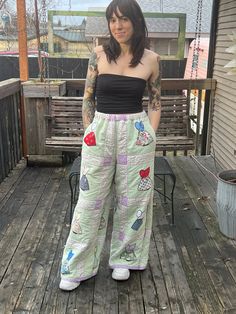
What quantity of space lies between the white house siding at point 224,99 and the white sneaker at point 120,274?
1990 millimetres

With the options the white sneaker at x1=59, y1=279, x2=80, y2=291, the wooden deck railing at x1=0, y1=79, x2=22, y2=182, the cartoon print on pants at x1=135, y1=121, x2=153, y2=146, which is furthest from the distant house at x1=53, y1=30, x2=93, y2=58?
the white sneaker at x1=59, y1=279, x2=80, y2=291

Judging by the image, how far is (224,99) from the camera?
13.6ft

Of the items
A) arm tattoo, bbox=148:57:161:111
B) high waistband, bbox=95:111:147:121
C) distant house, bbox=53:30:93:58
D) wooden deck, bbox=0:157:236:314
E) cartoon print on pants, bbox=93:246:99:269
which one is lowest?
wooden deck, bbox=0:157:236:314

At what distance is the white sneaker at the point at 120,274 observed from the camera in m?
2.17

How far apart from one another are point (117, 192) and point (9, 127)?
7.42ft

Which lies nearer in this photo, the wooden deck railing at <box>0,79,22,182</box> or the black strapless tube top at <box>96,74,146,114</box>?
the black strapless tube top at <box>96,74,146,114</box>

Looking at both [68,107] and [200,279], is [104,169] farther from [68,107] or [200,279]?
[68,107]

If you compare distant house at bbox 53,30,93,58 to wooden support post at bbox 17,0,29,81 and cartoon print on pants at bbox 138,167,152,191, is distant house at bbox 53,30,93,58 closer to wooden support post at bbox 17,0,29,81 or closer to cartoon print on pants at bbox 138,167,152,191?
wooden support post at bbox 17,0,29,81

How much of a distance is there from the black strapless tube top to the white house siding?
2.11m

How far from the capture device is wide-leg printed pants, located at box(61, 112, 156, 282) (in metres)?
1.93

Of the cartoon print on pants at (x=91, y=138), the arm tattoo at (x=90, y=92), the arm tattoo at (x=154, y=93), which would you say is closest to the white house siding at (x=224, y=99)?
Answer: the arm tattoo at (x=154, y=93)

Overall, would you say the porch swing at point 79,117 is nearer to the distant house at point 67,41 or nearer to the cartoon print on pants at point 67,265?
the cartoon print on pants at point 67,265

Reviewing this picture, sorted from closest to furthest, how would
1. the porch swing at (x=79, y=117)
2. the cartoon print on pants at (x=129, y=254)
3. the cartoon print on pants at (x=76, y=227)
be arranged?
the cartoon print on pants at (x=76, y=227), the cartoon print on pants at (x=129, y=254), the porch swing at (x=79, y=117)

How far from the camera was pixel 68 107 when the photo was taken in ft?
12.6
